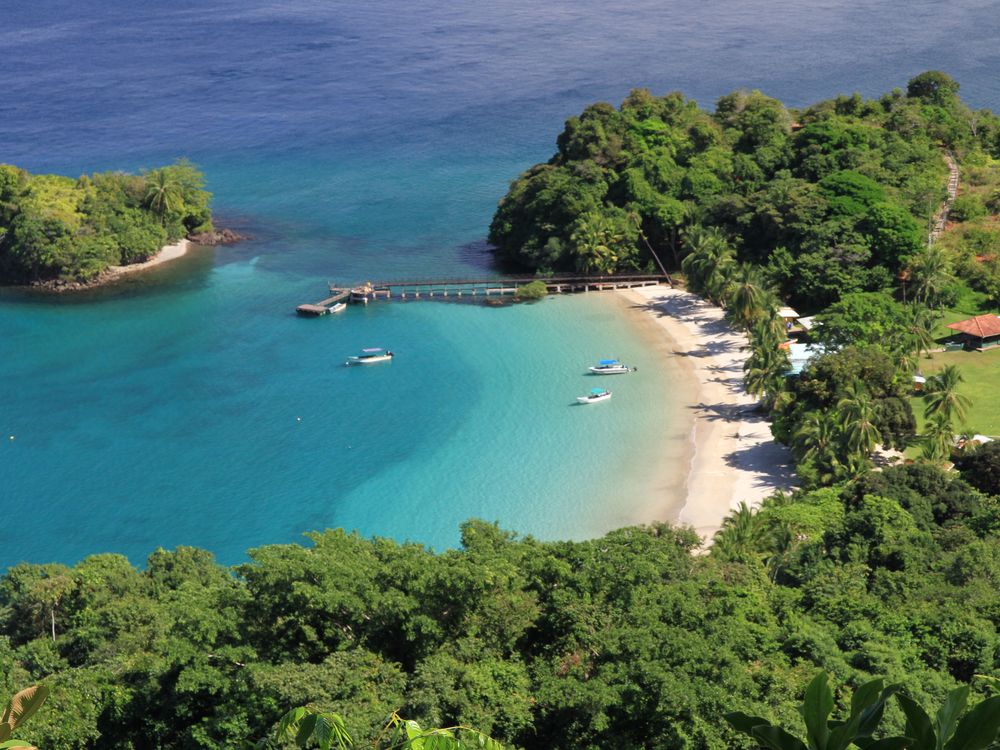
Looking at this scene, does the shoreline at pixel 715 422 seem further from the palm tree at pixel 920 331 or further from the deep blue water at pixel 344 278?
the palm tree at pixel 920 331

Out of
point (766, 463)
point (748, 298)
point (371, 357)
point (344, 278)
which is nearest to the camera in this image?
point (766, 463)

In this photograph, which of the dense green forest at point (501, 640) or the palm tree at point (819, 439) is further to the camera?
the palm tree at point (819, 439)

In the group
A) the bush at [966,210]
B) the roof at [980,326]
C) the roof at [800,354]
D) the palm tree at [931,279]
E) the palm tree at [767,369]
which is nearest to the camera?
the palm tree at [767,369]

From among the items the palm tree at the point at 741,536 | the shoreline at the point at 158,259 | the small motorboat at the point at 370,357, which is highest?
the shoreline at the point at 158,259

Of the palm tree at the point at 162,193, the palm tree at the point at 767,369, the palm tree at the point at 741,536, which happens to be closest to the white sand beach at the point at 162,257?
the palm tree at the point at 162,193

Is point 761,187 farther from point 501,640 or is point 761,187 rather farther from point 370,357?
point 501,640

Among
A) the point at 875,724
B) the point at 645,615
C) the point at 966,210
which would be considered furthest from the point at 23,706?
the point at 966,210

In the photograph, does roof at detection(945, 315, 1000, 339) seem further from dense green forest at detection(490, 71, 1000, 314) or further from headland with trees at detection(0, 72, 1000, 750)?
dense green forest at detection(490, 71, 1000, 314)

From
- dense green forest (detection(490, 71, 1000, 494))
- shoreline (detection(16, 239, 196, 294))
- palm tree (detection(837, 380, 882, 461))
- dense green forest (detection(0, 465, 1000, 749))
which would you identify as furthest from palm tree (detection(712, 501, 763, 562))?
shoreline (detection(16, 239, 196, 294))
